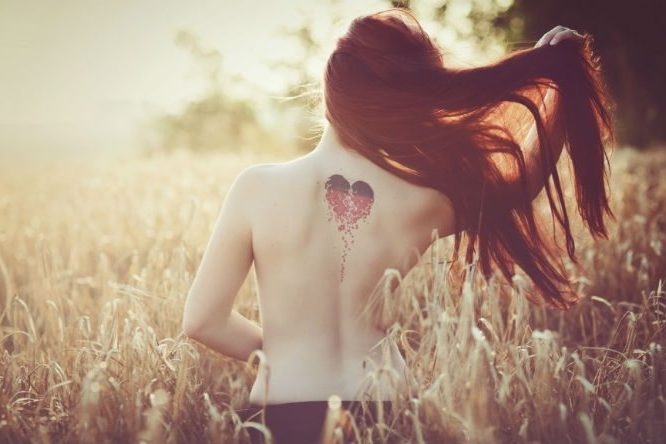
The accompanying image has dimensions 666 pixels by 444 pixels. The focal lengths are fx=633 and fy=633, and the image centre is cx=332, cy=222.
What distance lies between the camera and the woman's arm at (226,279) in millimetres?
1615

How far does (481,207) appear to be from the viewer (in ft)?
6.04

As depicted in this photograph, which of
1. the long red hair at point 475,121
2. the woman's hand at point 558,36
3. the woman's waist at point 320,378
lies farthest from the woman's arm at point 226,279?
the woman's hand at point 558,36

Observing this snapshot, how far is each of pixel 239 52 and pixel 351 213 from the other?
13.3ft

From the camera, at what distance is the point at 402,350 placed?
254 centimetres

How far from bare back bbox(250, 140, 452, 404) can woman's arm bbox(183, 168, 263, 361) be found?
1.3 inches

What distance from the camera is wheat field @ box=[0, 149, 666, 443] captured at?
1.52 meters

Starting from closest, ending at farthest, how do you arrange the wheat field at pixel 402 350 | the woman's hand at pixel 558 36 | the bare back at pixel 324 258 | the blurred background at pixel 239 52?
the wheat field at pixel 402 350 < the bare back at pixel 324 258 < the woman's hand at pixel 558 36 < the blurred background at pixel 239 52

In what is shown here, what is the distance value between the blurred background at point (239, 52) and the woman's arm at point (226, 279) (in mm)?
456

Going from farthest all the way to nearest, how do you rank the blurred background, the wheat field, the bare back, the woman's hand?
the blurred background → the woman's hand → the bare back → the wheat field

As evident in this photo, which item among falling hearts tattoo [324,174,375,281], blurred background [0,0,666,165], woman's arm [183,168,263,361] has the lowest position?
woman's arm [183,168,263,361]

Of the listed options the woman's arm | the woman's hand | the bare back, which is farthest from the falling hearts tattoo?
the woman's hand

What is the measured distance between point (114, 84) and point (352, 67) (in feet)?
20.8

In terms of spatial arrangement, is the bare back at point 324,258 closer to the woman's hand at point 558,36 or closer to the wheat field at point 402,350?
the wheat field at point 402,350

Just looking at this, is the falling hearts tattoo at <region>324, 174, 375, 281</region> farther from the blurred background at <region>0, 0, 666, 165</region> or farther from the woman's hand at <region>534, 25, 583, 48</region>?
the woman's hand at <region>534, 25, 583, 48</region>
